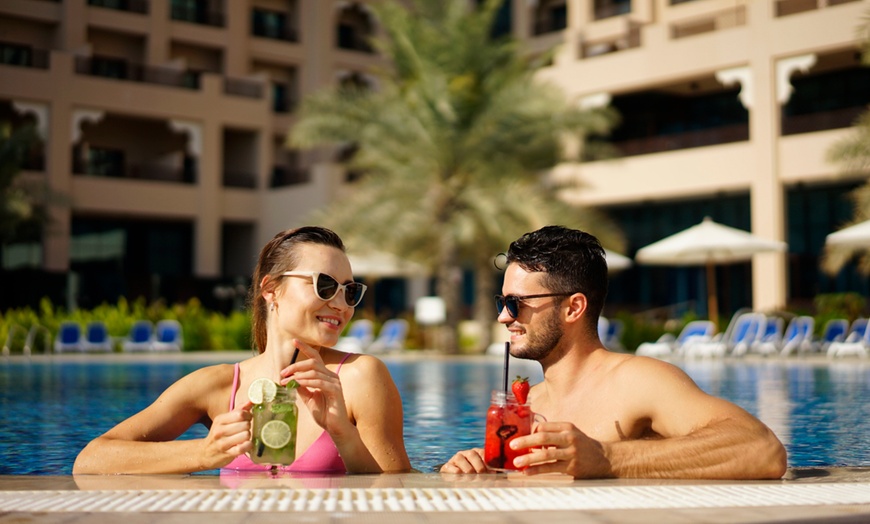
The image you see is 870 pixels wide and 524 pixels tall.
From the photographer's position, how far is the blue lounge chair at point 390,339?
21.4 meters

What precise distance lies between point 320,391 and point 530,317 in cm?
75

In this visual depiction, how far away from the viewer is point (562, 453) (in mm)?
3012

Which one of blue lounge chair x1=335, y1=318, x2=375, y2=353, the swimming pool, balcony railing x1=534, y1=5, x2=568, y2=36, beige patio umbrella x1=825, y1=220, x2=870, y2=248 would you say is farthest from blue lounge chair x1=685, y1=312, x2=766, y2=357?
balcony railing x1=534, y1=5, x2=568, y2=36

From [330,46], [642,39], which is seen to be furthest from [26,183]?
[642,39]

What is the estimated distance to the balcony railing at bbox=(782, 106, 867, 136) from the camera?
2328 cm

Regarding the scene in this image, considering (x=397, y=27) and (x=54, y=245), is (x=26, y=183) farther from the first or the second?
(x=397, y=27)

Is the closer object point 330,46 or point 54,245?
point 54,245

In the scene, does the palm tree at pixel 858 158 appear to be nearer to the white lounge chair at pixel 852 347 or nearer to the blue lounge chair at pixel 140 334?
the white lounge chair at pixel 852 347

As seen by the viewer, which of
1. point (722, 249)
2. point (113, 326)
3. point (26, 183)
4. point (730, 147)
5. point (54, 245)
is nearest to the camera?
point (722, 249)

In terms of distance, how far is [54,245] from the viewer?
2905 cm

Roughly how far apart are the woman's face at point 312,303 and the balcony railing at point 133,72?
28.2m

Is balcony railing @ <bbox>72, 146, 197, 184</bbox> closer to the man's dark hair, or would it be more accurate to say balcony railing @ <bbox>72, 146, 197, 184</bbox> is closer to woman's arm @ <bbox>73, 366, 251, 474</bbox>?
woman's arm @ <bbox>73, 366, 251, 474</bbox>

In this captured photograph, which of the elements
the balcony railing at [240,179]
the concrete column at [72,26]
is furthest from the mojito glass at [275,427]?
the balcony railing at [240,179]

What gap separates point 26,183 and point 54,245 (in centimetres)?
276
